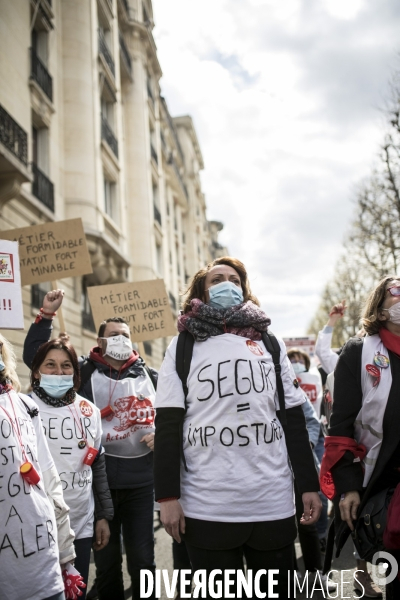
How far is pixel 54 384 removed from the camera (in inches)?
129

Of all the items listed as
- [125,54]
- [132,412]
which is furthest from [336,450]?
[125,54]

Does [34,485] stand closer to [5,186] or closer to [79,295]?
[5,186]

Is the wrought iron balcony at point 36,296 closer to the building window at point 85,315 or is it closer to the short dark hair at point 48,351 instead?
the building window at point 85,315

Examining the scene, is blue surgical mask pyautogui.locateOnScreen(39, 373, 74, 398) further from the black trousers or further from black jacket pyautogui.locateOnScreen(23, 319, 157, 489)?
the black trousers

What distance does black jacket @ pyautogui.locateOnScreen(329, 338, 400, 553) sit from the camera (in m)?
2.53

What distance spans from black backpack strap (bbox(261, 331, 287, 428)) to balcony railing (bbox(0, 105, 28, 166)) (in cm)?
904

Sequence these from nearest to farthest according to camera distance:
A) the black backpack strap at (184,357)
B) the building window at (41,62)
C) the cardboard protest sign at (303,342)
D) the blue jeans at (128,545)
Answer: the black backpack strap at (184,357) → the blue jeans at (128,545) → the building window at (41,62) → the cardboard protest sign at (303,342)

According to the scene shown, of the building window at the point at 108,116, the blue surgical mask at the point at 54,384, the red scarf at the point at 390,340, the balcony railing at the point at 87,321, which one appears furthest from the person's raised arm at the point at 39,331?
the building window at the point at 108,116

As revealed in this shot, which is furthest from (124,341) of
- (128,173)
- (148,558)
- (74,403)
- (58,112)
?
(128,173)

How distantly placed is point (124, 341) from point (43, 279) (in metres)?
2.56

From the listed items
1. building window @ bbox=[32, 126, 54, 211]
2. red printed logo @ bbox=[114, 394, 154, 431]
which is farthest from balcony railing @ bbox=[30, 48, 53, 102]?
A: red printed logo @ bbox=[114, 394, 154, 431]

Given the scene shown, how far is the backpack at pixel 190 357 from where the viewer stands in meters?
2.50

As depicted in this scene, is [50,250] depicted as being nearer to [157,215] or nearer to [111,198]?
[111,198]

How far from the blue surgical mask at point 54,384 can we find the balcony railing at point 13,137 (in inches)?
321
